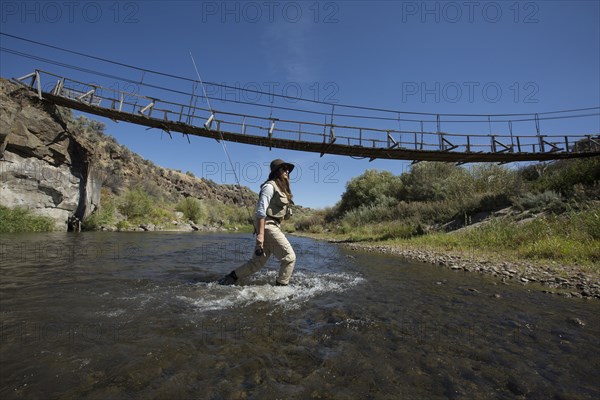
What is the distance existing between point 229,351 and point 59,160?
23.1 metres

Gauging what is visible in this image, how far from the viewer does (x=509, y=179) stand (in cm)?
1722

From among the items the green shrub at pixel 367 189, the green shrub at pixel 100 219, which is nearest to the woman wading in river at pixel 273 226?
the green shrub at pixel 100 219

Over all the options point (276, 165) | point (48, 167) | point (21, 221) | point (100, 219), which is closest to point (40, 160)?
point (48, 167)

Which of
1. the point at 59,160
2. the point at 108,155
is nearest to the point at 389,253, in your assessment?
the point at 59,160

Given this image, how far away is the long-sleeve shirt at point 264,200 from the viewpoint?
197 inches

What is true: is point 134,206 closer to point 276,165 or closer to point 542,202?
point 276,165

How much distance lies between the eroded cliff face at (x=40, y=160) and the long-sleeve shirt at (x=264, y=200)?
18592 millimetres

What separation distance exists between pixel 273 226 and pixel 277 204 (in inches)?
15.5

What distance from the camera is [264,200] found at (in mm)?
5055

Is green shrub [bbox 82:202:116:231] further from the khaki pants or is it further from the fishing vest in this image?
the fishing vest

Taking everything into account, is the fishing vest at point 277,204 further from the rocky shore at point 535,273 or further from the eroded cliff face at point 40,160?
the eroded cliff face at point 40,160

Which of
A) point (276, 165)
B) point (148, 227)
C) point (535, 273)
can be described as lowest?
point (535, 273)

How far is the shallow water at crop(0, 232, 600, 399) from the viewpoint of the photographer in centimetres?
208

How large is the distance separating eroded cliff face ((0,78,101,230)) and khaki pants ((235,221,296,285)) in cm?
1858
